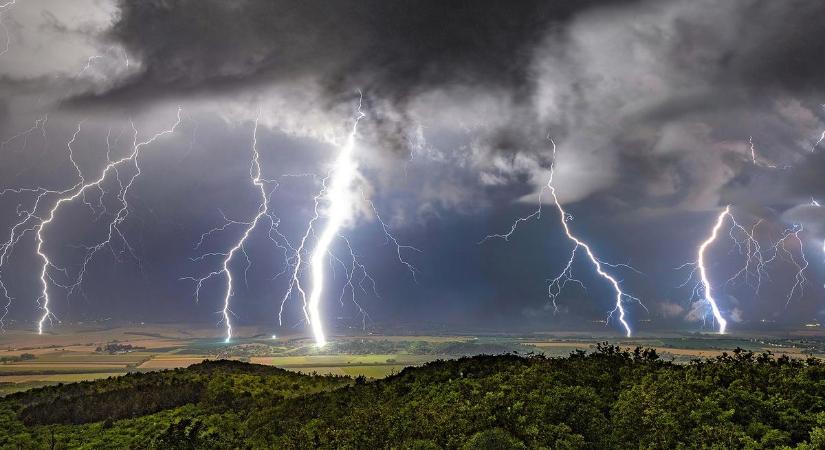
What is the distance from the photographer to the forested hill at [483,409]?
39.6 feet

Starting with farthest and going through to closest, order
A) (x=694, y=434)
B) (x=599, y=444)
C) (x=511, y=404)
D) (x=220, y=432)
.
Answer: (x=220, y=432), (x=511, y=404), (x=599, y=444), (x=694, y=434)

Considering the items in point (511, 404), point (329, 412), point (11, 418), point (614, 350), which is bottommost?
point (11, 418)

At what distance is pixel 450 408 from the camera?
16141 mm

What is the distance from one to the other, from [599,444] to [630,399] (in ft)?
6.83

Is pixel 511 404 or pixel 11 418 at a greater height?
pixel 511 404

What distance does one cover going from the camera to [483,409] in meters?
15.3

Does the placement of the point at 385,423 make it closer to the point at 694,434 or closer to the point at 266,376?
the point at 694,434

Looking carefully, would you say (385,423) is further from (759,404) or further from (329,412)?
(759,404)

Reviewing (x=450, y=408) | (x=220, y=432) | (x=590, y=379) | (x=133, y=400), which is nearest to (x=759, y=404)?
(x=590, y=379)

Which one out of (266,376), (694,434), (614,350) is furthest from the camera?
(266,376)

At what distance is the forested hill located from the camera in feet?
39.6

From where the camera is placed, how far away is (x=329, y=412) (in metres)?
19.3

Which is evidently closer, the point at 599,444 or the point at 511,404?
the point at 599,444

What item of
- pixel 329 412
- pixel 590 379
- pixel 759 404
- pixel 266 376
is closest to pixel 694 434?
pixel 759 404
